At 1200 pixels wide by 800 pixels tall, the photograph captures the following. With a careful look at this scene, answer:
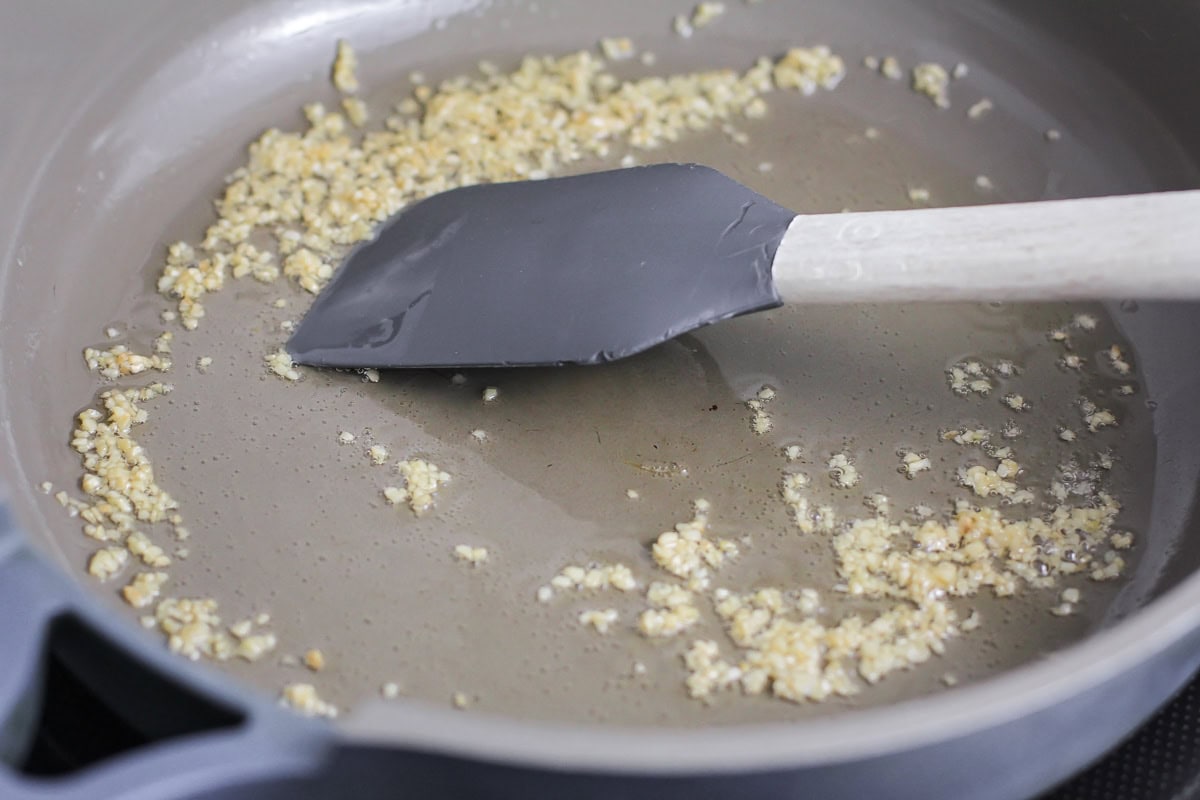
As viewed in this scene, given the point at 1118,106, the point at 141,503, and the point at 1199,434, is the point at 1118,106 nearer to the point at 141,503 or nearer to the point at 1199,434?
the point at 1199,434

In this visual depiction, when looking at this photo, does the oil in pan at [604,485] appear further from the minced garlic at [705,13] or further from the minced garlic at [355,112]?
the minced garlic at [705,13]

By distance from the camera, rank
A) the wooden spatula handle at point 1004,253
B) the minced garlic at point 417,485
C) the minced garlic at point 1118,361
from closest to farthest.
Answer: the wooden spatula handle at point 1004,253 < the minced garlic at point 417,485 < the minced garlic at point 1118,361

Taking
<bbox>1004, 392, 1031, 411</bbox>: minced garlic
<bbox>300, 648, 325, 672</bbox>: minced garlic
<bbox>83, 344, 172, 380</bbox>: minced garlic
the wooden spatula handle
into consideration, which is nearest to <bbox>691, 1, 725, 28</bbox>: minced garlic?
the wooden spatula handle

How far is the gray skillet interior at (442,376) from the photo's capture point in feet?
3.57

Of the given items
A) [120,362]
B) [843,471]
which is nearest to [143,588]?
[120,362]

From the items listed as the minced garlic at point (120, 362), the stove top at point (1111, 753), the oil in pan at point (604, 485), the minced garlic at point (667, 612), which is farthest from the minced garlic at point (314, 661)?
the minced garlic at point (120, 362)

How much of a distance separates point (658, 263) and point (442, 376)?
0.87ft

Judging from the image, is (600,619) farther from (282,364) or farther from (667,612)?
(282,364)

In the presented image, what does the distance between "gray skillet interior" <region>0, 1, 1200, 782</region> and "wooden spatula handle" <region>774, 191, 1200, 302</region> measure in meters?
0.19

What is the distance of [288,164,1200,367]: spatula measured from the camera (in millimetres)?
1006

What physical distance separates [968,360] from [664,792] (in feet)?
2.16

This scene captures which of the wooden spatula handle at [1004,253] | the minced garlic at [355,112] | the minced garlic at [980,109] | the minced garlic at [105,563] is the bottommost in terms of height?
the minced garlic at [105,563]

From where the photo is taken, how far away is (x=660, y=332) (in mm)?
1127

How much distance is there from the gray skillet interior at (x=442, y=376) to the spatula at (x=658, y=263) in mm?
89
